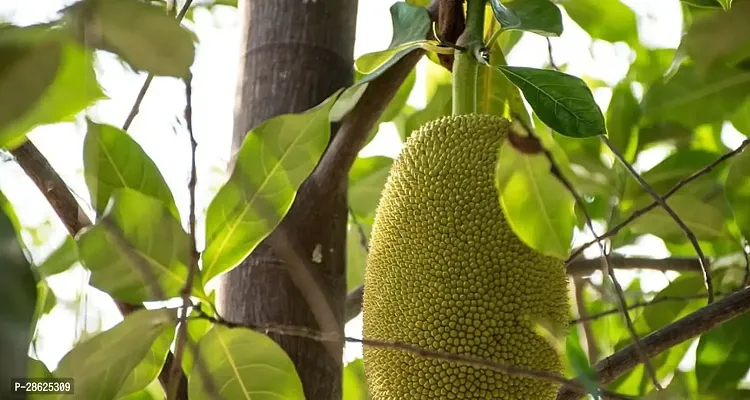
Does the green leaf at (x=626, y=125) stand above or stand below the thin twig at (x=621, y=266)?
above

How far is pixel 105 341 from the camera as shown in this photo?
48 centimetres

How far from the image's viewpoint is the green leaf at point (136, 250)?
47 centimetres

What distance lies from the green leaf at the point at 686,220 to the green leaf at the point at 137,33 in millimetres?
657

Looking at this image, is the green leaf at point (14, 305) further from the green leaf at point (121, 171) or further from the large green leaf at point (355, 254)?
the large green leaf at point (355, 254)

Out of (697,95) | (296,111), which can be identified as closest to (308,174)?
(296,111)

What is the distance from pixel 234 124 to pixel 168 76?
0.56 metres

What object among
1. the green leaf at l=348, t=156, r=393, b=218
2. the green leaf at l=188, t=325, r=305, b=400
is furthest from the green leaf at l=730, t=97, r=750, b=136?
the green leaf at l=188, t=325, r=305, b=400

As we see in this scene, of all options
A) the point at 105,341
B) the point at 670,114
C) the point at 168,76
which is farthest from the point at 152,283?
the point at 670,114

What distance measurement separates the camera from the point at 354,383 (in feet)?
2.98

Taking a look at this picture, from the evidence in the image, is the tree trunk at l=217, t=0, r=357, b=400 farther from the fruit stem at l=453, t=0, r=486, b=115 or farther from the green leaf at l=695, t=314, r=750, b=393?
the green leaf at l=695, t=314, r=750, b=393

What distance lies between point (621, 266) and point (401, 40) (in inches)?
14.9

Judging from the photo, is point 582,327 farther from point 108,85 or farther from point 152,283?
point 108,85

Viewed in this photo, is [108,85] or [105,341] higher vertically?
[108,85]

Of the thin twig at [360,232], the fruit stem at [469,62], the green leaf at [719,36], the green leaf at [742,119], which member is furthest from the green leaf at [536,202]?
the thin twig at [360,232]
